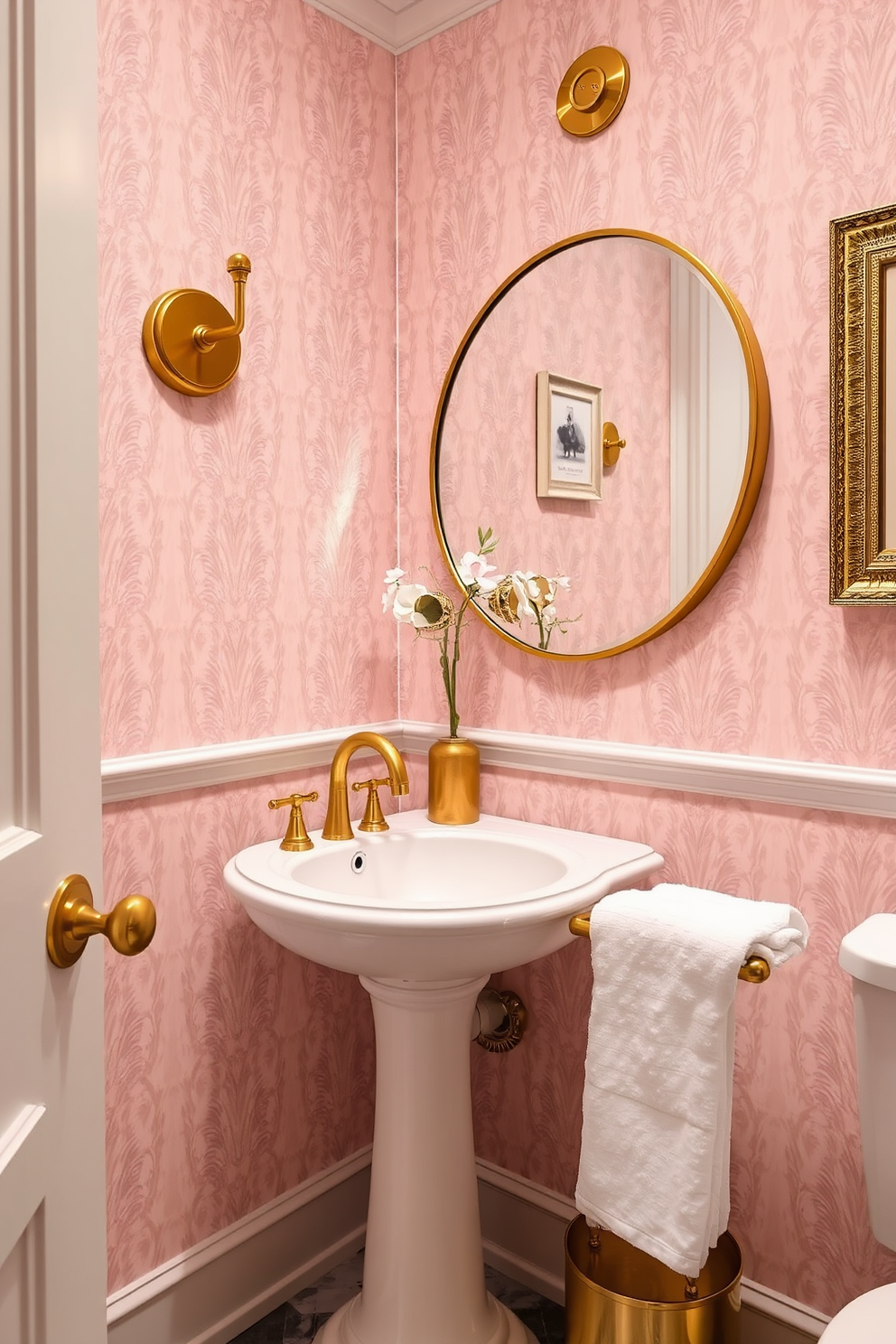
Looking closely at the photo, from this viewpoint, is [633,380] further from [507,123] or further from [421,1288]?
[421,1288]

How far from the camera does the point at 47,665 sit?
0.71 meters

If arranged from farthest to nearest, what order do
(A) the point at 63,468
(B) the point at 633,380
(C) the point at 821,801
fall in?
(B) the point at 633,380 < (C) the point at 821,801 < (A) the point at 63,468

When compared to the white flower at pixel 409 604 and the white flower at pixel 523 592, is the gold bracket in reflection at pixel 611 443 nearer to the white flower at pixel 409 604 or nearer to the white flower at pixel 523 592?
the white flower at pixel 523 592

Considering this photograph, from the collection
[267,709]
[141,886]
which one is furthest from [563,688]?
[141,886]

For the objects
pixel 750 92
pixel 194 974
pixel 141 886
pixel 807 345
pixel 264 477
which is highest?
pixel 750 92

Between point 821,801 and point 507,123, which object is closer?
point 821,801

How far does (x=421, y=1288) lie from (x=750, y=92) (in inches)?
74.9

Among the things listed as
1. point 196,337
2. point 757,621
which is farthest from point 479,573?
point 196,337

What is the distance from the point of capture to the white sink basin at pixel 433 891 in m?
1.31

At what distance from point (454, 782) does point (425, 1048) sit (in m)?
0.46

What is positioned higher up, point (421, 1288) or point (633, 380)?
point (633, 380)

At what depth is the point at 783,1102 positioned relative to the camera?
1.52 m

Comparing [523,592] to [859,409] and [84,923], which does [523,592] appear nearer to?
[859,409]

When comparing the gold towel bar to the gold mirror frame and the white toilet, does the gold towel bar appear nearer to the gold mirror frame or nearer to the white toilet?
the white toilet
